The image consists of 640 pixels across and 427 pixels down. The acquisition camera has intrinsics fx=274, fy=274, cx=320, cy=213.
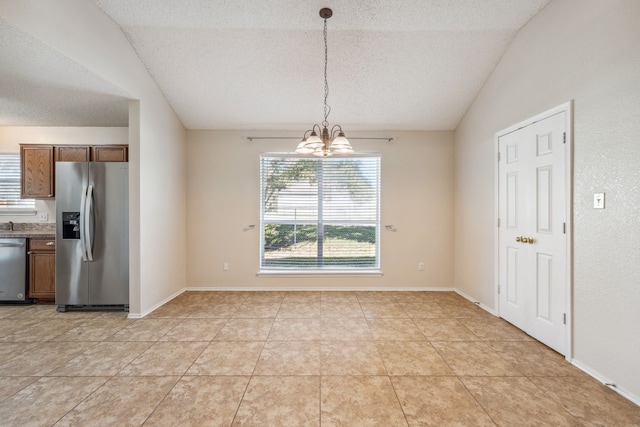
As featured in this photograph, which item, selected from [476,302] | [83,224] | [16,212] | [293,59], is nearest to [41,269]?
[83,224]

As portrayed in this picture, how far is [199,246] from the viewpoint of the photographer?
449 cm

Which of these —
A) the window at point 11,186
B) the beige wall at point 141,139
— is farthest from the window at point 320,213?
the window at point 11,186

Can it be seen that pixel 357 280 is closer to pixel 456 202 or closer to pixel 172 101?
pixel 456 202

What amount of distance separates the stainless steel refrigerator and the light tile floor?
38cm

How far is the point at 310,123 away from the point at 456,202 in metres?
2.65

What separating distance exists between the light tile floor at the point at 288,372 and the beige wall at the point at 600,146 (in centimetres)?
36

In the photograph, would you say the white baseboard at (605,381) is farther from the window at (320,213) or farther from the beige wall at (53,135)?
the beige wall at (53,135)

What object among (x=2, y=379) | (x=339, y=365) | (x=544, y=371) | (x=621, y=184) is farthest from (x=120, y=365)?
(x=621, y=184)

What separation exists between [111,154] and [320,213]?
314 cm

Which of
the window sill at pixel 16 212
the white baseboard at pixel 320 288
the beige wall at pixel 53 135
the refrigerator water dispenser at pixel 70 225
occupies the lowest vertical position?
the white baseboard at pixel 320 288

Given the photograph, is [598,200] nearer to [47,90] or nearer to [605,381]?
[605,381]

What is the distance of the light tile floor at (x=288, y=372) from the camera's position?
1.75 metres

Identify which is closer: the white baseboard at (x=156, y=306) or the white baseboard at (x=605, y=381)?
the white baseboard at (x=605, y=381)

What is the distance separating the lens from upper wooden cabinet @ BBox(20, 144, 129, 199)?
152 inches
